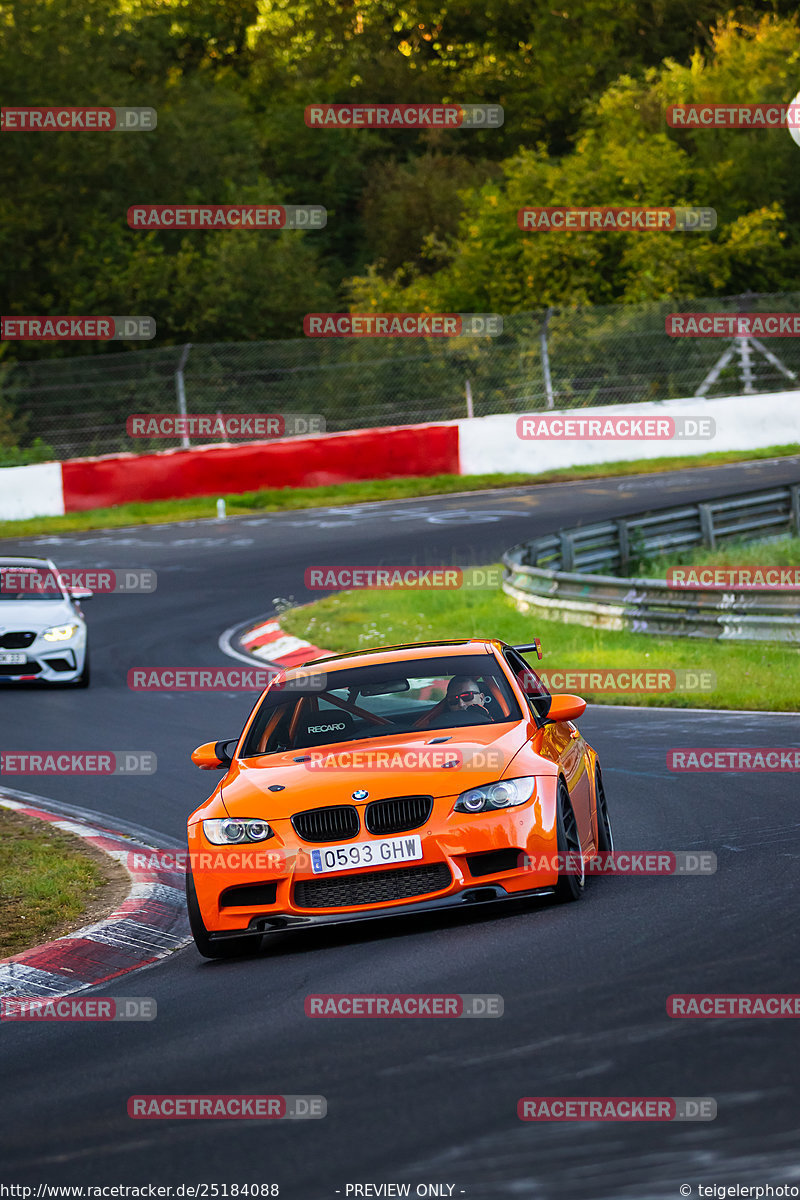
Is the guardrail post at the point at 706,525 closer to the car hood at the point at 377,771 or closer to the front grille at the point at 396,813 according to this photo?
the car hood at the point at 377,771

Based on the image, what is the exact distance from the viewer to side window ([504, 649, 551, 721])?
8211 millimetres

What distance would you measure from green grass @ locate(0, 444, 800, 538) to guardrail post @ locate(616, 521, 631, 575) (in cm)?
807

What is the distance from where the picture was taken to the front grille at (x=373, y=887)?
22.9ft

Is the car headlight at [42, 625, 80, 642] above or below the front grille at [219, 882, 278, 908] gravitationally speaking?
above

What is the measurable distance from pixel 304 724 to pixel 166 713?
286 inches

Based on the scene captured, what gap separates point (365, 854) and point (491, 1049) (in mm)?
1849

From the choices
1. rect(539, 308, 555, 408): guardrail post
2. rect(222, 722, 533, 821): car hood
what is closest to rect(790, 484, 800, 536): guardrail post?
rect(539, 308, 555, 408): guardrail post

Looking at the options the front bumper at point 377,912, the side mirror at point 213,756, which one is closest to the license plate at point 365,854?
the front bumper at point 377,912

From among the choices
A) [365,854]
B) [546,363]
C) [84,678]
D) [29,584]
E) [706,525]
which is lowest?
[84,678]

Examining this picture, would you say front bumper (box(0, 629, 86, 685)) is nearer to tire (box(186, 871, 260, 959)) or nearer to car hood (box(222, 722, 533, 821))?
car hood (box(222, 722, 533, 821))

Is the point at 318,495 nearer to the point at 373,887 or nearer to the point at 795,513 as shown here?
the point at 795,513

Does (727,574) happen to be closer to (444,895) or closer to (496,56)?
(444,895)

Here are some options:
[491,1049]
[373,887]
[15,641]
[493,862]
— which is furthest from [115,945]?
[15,641]

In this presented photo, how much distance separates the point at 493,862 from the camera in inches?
276
